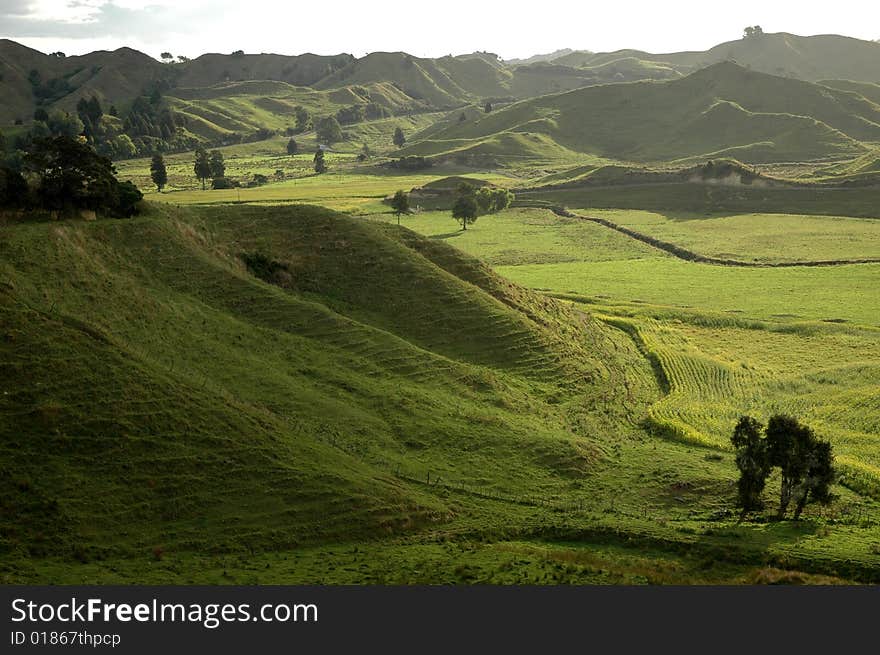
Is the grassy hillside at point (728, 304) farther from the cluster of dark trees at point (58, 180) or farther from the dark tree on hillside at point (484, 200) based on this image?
the cluster of dark trees at point (58, 180)

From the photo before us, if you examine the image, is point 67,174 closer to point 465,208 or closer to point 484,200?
A: point 465,208

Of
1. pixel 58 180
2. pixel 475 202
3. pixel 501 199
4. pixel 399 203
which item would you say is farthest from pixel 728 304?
pixel 501 199

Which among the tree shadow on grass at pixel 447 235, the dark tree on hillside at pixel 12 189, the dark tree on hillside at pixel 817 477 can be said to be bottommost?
the dark tree on hillside at pixel 817 477

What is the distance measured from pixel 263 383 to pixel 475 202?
10121cm

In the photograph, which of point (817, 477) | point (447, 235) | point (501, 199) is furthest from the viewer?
point (501, 199)

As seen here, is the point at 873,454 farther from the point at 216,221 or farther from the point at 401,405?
the point at 216,221

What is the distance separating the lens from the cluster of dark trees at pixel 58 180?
182ft

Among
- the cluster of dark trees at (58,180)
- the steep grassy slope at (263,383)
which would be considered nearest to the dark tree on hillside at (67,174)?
the cluster of dark trees at (58,180)

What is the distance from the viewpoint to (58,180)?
56844 mm

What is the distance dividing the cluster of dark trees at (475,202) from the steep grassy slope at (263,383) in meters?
66.3

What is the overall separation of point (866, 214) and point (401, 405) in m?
127

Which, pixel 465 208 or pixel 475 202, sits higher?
pixel 475 202

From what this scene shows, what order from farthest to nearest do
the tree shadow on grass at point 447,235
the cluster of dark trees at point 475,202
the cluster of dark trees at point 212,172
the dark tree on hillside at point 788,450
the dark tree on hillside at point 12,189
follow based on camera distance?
the cluster of dark trees at point 212,172
the cluster of dark trees at point 475,202
the tree shadow on grass at point 447,235
the dark tree on hillside at point 12,189
the dark tree on hillside at point 788,450

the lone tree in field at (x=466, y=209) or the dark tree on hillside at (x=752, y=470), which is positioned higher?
the lone tree in field at (x=466, y=209)
